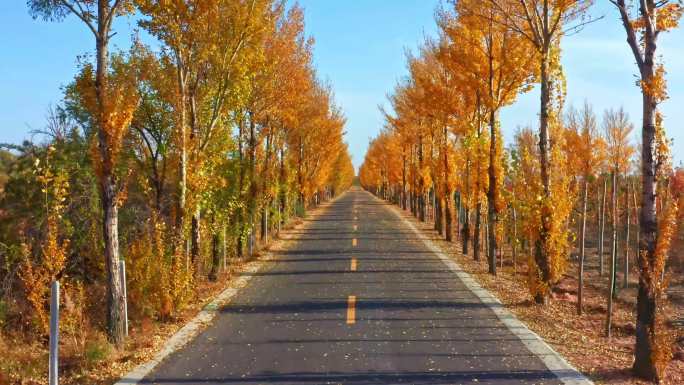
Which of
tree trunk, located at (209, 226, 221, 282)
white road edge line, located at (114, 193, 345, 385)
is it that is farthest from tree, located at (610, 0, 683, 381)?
tree trunk, located at (209, 226, 221, 282)

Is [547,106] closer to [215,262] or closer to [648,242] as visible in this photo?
[648,242]

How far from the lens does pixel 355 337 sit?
993cm

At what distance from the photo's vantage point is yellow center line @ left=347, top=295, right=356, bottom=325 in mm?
11173

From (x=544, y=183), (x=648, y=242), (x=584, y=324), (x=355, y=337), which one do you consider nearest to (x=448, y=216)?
(x=544, y=183)

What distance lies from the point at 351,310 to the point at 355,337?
216cm

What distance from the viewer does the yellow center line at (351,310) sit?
1117cm

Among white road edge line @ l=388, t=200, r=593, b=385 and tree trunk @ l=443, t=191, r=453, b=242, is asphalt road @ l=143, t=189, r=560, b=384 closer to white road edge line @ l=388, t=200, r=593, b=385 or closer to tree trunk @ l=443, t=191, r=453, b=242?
white road edge line @ l=388, t=200, r=593, b=385

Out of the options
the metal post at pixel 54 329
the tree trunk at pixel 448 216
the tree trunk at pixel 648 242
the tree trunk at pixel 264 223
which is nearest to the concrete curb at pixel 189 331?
the metal post at pixel 54 329

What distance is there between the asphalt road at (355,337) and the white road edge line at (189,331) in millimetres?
194

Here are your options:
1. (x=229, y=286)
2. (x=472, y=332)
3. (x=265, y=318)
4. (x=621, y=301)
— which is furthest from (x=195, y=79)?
(x=621, y=301)

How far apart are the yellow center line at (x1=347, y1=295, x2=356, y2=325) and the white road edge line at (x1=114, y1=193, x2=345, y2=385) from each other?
112 inches

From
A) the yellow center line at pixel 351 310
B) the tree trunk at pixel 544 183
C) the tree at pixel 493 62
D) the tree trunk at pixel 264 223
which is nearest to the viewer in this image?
the yellow center line at pixel 351 310

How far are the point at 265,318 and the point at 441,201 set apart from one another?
2013cm

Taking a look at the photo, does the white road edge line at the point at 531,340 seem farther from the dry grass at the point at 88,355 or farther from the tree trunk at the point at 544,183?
the dry grass at the point at 88,355
